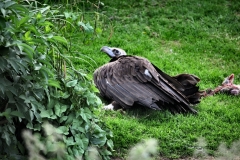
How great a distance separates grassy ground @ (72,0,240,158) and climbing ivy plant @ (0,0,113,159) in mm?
422

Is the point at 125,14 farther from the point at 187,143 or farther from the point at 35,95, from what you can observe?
the point at 35,95

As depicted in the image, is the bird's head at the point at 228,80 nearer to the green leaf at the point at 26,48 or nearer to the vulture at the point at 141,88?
the vulture at the point at 141,88

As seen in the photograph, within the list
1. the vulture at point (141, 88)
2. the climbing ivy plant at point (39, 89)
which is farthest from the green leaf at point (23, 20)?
the vulture at point (141, 88)

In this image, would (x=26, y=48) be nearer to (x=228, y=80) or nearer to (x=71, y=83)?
(x=71, y=83)

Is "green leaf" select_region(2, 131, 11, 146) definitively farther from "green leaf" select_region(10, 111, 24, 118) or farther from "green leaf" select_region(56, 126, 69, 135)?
"green leaf" select_region(56, 126, 69, 135)

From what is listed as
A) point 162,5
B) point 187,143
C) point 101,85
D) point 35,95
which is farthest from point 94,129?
point 162,5

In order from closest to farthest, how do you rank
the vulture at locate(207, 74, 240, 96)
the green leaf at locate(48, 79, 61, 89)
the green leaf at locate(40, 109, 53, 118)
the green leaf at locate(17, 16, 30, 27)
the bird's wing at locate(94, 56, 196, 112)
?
the green leaf at locate(17, 16, 30, 27) < the green leaf at locate(48, 79, 61, 89) < the green leaf at locate(40, 109, 53, 118) < the bird's wing at locate(94, 56, 196, 112) < the vulture at locate(207, 74, 240, 96)

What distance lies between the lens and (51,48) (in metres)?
4.28

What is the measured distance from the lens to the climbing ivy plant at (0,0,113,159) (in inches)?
147

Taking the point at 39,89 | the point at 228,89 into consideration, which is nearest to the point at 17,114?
the point at 39,89

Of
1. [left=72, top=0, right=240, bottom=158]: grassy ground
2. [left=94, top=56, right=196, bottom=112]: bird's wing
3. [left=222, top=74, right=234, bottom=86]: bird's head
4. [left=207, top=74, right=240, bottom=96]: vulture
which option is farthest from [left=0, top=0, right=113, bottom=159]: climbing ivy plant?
[left=222, top=74, right=234, bottom=86]: bird's head

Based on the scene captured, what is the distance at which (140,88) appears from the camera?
20.0 ft

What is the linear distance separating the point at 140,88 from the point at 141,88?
0.04 ft

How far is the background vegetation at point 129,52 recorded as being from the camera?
398cm
